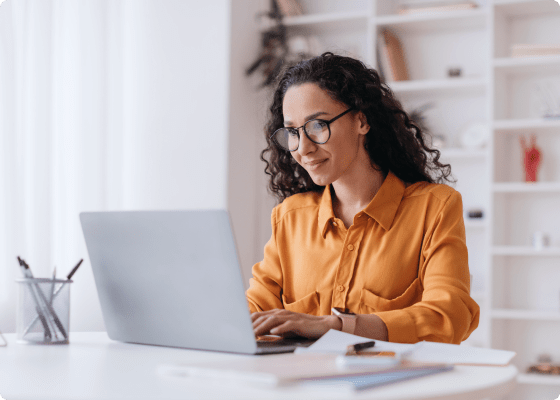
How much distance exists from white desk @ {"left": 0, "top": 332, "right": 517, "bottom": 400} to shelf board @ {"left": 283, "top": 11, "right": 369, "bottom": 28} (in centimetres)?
281

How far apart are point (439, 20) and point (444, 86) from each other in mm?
362

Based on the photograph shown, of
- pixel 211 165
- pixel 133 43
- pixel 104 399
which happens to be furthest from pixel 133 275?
pixel 133 43

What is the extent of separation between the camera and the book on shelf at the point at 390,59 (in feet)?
11.3

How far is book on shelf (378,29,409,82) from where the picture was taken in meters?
3.45

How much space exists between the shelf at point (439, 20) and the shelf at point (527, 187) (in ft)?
2.86

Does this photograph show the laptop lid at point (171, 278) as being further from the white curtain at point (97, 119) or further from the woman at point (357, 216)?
the white curtain at point (97, 119)

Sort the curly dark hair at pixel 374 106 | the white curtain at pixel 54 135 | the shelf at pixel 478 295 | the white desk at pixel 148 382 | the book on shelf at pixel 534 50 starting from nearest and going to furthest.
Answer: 1. the white desk at pixel 148 382
2. the curly dark hair at pixel 374 106
3. the white curtain at pixel 54 135
4. the book on shelf at pixel 534 50
5. the shelf at pixel 478 295

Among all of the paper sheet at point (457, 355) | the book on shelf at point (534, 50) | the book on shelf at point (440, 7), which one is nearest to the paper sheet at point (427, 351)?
the paper sheet at point (457, 355)

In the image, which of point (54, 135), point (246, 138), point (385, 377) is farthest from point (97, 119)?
point (385, 377)

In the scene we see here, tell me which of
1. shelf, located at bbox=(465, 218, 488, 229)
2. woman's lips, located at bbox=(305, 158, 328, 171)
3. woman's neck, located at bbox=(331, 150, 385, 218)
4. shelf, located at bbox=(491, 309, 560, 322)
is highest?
woman's lips, located at bbox=(305, 158, 328, 171)

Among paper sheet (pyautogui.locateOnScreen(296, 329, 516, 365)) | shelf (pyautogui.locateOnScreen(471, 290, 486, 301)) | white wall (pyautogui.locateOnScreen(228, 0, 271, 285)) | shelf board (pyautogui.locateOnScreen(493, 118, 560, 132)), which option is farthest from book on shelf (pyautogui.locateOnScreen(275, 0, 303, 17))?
paper sheet (pyautogui.locateOnScreen(296, 329, 516, 365))

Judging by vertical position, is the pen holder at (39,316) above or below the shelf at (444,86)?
below

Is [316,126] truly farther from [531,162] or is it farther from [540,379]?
[540,379]

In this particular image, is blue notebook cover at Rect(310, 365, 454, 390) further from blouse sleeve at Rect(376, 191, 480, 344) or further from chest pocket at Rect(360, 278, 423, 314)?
chest pocket at Rect(360, 278, 423, 314)
